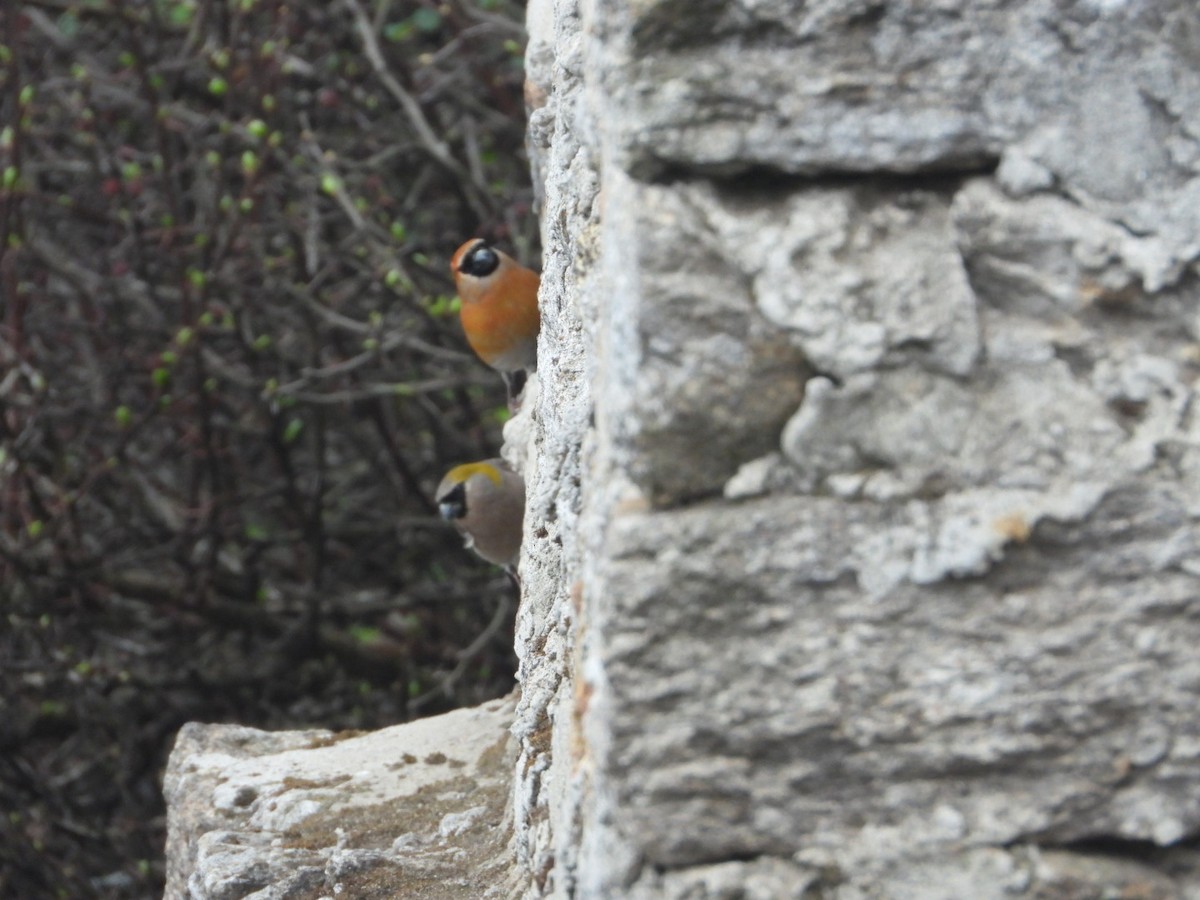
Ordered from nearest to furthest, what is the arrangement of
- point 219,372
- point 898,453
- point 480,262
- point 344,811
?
point 898,453 → point 344,811 → point 480,262 → point 219,372

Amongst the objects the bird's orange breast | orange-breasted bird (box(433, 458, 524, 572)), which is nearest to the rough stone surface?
orange-breasted bird (box(433, 458, 524, 572))

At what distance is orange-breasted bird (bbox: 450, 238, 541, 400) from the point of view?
4504mm

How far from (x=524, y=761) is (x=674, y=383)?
3.40 ft

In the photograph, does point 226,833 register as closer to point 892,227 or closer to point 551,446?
point 551,446

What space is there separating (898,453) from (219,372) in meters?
4.31

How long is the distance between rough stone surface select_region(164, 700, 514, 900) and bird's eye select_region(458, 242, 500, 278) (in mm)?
1814

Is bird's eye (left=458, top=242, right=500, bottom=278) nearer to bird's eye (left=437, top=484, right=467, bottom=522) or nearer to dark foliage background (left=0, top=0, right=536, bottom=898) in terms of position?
dark foliage background (left=0, top=0, right=536, bottom=898)

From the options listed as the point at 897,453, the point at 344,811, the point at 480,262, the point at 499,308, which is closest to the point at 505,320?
the point at 499,308

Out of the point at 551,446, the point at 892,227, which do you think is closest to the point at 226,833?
the point at 551,446

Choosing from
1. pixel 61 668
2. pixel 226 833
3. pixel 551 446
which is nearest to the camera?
pixel 551 446

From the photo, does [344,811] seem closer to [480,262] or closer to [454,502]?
[454,502]

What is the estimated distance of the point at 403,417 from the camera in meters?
6.02

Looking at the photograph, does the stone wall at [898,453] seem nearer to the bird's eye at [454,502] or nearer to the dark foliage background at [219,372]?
the bird's eye at [454,502]

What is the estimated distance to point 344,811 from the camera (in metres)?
2.70
